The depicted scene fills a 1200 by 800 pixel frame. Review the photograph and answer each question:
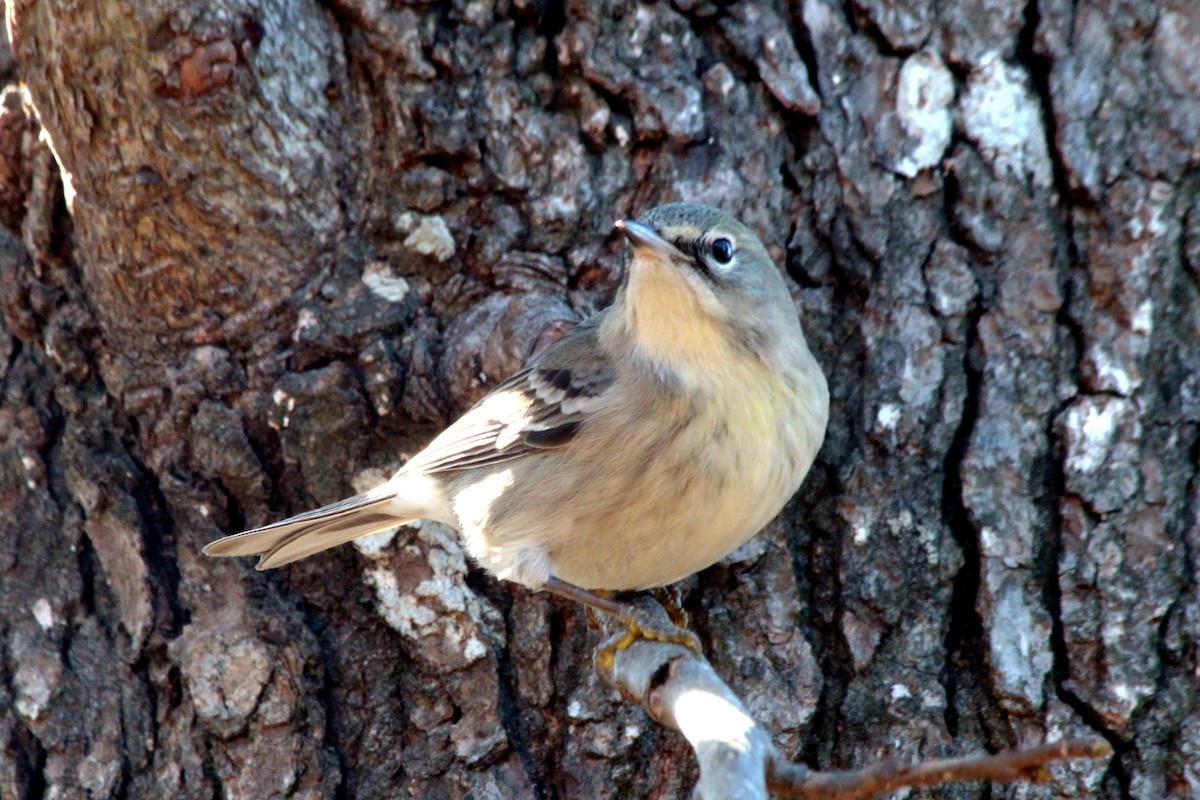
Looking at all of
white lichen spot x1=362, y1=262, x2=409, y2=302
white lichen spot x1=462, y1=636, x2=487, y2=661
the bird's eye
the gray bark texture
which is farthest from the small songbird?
white lichen spot x1=362, y1=262, x2=409, y2=302

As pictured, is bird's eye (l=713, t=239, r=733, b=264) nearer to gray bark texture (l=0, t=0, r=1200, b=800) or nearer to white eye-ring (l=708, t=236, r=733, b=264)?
white eye-ring (l=708, t=236, r=733, b=264)

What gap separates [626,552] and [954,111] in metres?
1.66

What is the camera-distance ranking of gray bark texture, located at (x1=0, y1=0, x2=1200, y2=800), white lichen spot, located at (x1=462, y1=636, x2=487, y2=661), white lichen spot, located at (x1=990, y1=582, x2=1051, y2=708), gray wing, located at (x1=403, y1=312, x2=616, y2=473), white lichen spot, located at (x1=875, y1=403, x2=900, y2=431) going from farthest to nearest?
gray wing, located at (x1=403, y1=312, x2=616, y2=473) → white lichen spot, located at (x1=462, y1=636, x2=487, y2=661) → white lichen spot, located at (x1=875, y1=403, x2=900, y2=431) → gray bark texture, located at (x1=0, y1=0, x2=1200, y2=800) → white lichen spot, located at (x1=990, y1=582, x2=1051, y2=708)

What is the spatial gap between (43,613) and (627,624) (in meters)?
1.93

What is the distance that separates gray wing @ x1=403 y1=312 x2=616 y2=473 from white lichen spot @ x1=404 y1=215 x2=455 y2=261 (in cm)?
49

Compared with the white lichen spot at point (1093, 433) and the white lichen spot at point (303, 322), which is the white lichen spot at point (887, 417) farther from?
the white lichen spot at point (303, 322)

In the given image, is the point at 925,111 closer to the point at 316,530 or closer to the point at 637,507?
the point at 637,507

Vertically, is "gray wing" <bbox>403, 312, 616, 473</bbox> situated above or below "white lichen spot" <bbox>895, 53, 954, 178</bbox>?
below

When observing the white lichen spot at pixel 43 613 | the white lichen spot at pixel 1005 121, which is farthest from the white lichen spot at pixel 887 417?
the white lichen spot at pixel 43 613

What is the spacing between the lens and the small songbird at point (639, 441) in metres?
3.30

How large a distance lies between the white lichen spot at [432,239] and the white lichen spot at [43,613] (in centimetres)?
167

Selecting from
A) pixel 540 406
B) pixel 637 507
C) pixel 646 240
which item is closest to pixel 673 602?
pixel 637 507

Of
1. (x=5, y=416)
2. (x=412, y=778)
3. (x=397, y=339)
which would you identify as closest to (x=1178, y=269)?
(x=397, y=339)

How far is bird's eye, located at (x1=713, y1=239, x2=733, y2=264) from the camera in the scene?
3.46 metres
